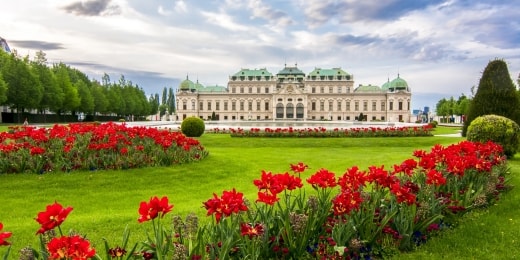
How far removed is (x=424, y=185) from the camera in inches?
222

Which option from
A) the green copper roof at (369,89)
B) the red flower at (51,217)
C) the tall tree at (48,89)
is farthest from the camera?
the green copper roof at (369,89)

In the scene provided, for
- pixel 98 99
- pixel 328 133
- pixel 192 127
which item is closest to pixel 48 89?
pixel 98 99

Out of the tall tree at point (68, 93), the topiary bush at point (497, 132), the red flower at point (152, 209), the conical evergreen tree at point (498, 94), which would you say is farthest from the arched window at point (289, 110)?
the red flower at point (152, 209)

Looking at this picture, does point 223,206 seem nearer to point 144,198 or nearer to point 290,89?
point 144,198

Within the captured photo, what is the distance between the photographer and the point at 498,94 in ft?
52.0

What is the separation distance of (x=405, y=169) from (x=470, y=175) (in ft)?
6.96

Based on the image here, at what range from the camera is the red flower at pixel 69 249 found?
227cm

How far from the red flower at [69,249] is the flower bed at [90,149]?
740cm

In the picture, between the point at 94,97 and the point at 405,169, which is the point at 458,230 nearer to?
the point at 405,169

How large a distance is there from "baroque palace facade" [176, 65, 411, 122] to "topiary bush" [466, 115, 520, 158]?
8461cm

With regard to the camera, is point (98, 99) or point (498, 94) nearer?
point (498, 94)

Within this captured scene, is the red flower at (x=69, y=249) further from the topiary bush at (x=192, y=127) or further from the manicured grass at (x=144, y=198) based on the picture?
the topiary bush at (x=192, y=127)

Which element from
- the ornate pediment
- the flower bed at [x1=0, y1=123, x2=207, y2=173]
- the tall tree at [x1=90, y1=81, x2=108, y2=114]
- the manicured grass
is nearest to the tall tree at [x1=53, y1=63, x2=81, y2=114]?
the tall tree at [x1=90, y1=81, x2=108, y2=114]

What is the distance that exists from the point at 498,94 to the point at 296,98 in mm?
83071
